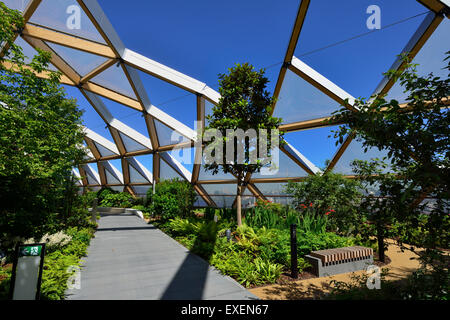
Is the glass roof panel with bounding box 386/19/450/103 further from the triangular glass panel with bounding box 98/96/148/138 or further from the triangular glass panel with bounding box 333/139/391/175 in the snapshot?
the triangular glass panel with bounding box 98/96/148/138

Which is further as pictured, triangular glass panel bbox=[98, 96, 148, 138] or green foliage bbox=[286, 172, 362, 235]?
triangular glass panel bbox=[98, 96, 148, 138]

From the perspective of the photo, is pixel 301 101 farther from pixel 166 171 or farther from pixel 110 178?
pixel 110 178

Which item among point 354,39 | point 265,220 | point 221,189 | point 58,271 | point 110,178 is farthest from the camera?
point 110,178

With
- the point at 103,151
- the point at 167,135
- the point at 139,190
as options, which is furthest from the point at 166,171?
the point at 103,151

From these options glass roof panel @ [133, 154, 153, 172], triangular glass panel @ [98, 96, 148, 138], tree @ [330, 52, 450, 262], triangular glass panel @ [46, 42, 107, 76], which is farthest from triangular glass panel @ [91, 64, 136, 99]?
tree @ [330, 52, 450, 262]

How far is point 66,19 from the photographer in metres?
→ 9.59

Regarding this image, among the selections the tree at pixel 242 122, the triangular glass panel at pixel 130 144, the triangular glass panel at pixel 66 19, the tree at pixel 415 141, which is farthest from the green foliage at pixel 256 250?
the triangular glass panel at pixel 130 144

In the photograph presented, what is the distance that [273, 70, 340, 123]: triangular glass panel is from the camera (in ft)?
32.7

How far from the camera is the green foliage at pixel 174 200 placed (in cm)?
1132

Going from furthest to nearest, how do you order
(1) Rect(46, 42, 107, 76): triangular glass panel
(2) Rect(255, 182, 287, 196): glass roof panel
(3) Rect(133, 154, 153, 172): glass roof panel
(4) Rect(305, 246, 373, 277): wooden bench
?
(3) Rect(133, 154, 153, 172): glass roof panel
(2) Rect(255, 182, 287, 196): glass roof panel
(1) Rect(46, 42, 107, 76): triangular glass panel
(4) Rect(305, 246, 373, 277): wooden bench

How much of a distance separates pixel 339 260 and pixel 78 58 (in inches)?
627

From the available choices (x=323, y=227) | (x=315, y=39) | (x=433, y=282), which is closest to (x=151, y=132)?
(x=315, y=39)

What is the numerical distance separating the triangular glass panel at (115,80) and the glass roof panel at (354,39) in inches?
382

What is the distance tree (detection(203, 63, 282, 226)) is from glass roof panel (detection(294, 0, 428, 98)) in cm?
274
